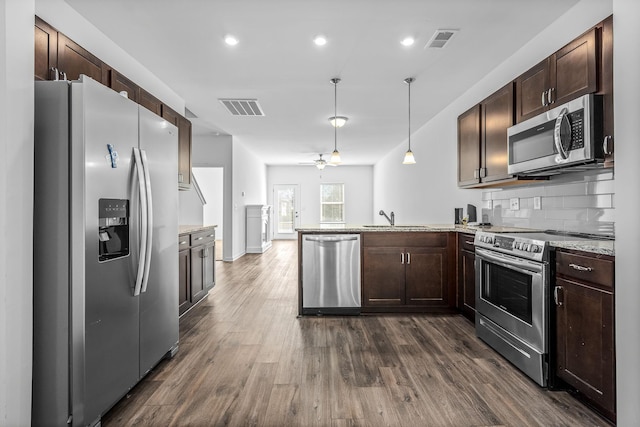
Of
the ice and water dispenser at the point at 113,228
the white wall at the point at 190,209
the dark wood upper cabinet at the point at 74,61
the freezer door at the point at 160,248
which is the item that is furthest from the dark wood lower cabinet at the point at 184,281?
the white wall at the point at 190,209

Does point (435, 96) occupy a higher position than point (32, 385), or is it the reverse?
point (435, 96)

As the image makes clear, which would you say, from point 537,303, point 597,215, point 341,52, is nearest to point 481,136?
point 597,215

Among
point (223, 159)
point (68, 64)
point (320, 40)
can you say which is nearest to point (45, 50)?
point (68, 64)

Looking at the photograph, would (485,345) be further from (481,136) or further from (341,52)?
(341,52)

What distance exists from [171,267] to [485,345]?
2556 millimetres

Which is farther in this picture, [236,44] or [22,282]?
[236,44]

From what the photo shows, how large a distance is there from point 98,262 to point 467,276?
3059mm

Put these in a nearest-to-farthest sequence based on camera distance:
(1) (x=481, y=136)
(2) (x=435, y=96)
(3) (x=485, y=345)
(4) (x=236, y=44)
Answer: (3) (x=485, y=345) → (4) (x=236, y=44) → (1) (x=481, y=136) → (2) (x=435, y=96)

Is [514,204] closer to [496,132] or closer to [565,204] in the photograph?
[565,204]

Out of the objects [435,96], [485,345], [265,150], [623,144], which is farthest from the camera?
[265,150]

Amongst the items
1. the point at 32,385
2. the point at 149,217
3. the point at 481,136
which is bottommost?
the point at 32,385

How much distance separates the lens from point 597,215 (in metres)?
2.48

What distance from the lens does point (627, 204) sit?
134 centimetres

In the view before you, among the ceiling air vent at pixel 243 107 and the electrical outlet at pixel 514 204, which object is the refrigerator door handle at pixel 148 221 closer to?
the ceiling air vent at pixel 243 107
